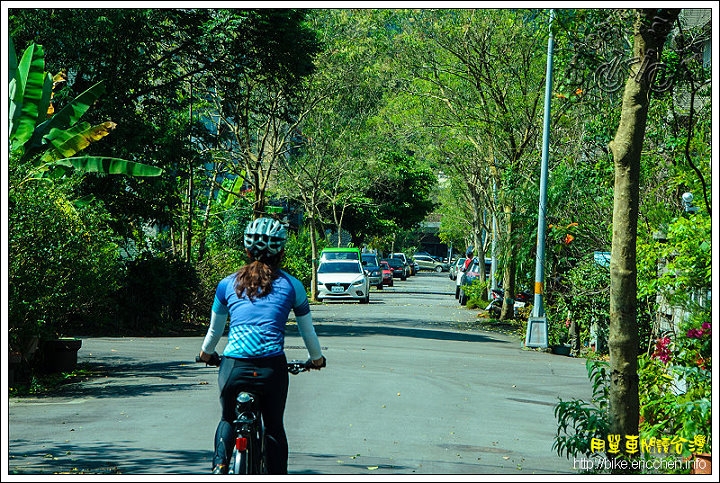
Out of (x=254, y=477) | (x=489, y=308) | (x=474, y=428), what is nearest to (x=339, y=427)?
(x=474, y=428)

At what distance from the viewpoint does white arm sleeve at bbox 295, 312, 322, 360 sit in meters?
6.62

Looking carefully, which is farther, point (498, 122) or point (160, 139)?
point (498, 122)

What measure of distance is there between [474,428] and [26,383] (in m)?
6.74

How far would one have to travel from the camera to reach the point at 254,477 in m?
6.14

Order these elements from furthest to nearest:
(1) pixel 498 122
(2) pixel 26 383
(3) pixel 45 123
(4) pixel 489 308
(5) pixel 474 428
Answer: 1. (4) pixel 489 308
2. (1) pixel 498 122
3. (3) pixel 45 123
4. (2) pixel 26 383
5. (5) pixel 474 428

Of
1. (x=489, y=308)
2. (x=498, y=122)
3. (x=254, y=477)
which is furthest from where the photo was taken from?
(x=489, y=308)

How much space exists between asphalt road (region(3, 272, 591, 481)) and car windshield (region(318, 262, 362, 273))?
19320 millimetres

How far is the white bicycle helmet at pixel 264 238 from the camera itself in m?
6.46

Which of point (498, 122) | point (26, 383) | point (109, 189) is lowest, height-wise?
point (26, 383)

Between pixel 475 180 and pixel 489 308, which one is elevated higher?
pixel 475 180

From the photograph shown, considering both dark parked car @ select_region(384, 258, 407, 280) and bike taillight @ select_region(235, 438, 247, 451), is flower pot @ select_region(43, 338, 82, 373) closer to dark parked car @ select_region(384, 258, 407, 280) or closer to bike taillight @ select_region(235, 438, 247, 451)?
bike taillight @ select_region(235, 438, 247, 451)

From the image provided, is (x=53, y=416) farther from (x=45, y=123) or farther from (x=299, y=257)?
(x=299, y=257)

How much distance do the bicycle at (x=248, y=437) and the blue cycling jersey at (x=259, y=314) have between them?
279 millimetres

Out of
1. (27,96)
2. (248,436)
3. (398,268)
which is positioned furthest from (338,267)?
(398,268)
